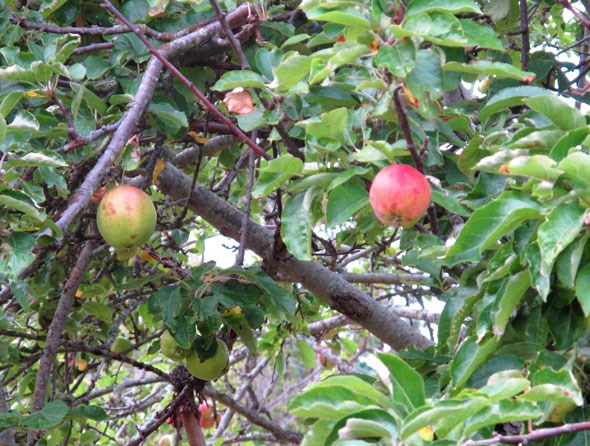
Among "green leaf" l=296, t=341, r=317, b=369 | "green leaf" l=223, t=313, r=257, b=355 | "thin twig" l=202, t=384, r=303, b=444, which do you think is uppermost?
"green leaf" l=223, t=313, r=257, b=355

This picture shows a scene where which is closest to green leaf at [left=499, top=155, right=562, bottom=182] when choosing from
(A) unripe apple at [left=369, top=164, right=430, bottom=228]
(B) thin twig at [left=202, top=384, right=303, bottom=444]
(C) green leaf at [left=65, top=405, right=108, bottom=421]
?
(A) unripe apple at [left=369, top=164, right=430, bottom=228]

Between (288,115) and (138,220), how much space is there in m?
0.52

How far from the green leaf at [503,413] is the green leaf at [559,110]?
607mm

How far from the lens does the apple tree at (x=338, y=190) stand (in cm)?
124

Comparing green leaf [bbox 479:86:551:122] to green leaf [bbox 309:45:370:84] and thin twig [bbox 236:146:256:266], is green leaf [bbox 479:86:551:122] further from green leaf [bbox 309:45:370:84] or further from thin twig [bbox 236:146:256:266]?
thin twig [bbox 236:146:256:266]

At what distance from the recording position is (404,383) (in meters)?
1.21

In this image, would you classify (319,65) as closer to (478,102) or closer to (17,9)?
(478,102)

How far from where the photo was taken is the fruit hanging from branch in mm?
2027

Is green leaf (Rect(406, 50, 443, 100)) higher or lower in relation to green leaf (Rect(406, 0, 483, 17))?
lower

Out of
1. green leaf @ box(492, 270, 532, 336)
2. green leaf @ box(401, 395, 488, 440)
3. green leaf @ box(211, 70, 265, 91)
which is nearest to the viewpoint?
green leaf @ box(401, 395, 488, 440)

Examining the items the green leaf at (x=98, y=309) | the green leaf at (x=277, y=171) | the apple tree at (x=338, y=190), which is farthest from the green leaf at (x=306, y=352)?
the green leaf at (x=277, y=171)

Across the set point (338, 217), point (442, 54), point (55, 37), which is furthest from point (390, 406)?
point (55, 37)

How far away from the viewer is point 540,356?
4.32ft

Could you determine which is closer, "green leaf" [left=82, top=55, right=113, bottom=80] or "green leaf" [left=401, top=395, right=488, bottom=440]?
"green leaf" [left=401, top=395, right=488, bottom=440]
